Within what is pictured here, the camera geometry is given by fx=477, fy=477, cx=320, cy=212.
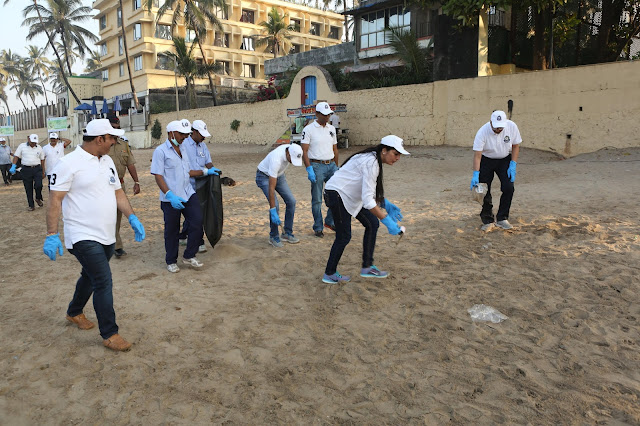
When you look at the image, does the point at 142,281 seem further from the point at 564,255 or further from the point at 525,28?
the point at 525,28

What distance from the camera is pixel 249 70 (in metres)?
42.8

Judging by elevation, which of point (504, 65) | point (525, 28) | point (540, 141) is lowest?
point (540, 141)

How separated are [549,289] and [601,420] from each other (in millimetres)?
1941

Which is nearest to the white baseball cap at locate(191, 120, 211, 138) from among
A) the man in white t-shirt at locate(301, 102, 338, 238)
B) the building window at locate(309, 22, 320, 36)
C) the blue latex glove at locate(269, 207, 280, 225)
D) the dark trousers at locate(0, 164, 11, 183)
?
the blue latex glove at locate(269, 207, 280, 225)

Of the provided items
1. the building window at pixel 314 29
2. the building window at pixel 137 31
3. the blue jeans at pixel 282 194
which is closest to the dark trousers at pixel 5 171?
the blue jeans at pixel 282 194

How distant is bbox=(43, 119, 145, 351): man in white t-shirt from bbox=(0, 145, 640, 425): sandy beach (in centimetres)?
41

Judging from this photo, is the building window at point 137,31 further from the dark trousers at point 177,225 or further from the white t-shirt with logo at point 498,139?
the white t-shirt with logo at point 498,139

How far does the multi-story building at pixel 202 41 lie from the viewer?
3819 centimetres

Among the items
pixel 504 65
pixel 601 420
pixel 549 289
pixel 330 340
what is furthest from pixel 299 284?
pixel 504 65

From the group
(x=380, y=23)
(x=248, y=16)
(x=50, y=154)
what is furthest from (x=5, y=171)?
(x=248, y=16)

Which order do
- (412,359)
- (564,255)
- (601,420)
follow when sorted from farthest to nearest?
1. (564,255)
2. (412,359)
3. (601,420)

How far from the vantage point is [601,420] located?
2.65 metres

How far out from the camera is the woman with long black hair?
416 cm

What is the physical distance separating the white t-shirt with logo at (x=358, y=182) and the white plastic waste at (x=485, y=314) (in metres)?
1.25
